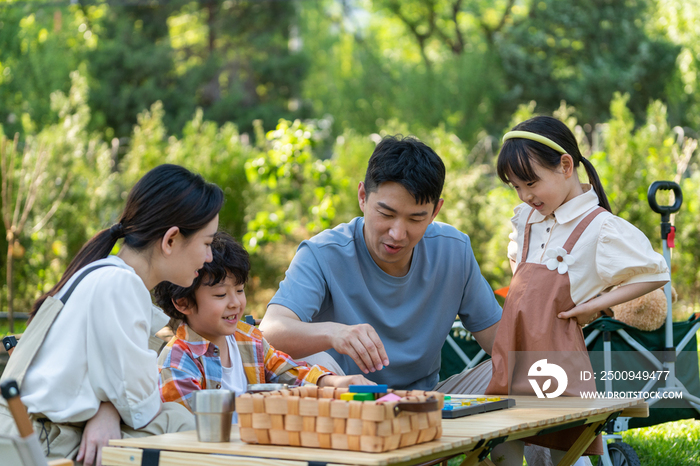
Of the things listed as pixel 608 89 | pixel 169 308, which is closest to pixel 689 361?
pixel 169 308

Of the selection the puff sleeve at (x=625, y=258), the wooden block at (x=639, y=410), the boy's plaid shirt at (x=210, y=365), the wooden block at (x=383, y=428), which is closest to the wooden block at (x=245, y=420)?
the wooden block at (x=383, y=428)

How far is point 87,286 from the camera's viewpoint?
1.79 metres

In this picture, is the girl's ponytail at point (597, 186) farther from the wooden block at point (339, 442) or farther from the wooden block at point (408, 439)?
the wooden block at point (339, 442)

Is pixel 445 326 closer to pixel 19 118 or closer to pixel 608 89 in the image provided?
pixel 19 118

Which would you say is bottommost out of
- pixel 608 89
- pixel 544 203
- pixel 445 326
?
pixel 445 326

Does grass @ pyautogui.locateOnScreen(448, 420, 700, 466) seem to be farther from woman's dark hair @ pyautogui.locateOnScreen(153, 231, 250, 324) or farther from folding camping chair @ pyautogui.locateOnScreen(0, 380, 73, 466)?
folding camping chair @ pyautogui.locateOnScreen(0, 380, 73, 466)

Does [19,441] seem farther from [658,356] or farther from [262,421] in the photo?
[658,356]

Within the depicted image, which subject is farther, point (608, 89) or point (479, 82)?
point (479, 82)

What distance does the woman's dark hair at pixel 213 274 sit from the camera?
7.84 feet

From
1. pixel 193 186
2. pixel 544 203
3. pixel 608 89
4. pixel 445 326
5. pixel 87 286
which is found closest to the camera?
pixel 87 286

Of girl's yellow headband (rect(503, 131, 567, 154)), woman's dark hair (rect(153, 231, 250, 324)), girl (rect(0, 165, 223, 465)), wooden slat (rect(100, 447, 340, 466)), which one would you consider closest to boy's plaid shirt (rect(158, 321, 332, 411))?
woman's dark hair (rect(153, 231, 250, 324))

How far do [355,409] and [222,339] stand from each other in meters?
1.17

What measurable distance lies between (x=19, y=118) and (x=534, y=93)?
39.1ft

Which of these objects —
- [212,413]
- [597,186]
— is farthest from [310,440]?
[597,186]
